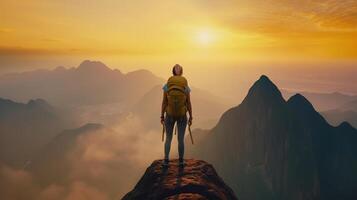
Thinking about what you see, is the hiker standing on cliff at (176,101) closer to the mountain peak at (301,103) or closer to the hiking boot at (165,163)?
the hiking boot at (165,163)

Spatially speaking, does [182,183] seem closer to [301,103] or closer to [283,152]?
[283,152]

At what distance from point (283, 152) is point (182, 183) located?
397 ft

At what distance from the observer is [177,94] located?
13.0 meters

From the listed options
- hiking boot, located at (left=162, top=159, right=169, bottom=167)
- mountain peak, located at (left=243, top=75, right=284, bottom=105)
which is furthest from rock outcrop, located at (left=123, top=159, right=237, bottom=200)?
mountain peak, located at (left=243, top=75, right=284, bottom=105)

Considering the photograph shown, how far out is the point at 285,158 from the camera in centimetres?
12331

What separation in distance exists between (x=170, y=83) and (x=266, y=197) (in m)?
113

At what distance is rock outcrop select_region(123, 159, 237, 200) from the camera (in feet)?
36.8

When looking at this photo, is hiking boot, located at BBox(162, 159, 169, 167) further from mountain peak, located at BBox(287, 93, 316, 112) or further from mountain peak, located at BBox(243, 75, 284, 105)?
mountain peak, located at BBox(243, 75, 284, 105)

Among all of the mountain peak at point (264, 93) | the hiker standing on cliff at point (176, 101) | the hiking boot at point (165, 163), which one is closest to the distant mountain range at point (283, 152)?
the mountain peak at point (264, 93)

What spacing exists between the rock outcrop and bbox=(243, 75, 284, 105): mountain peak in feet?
400

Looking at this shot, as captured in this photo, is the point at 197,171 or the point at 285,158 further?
the point at 285,158

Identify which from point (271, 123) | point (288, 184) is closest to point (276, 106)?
point (271, 123)

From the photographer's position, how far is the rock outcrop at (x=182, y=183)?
11219 millimetres

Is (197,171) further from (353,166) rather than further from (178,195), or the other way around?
(353,166)
